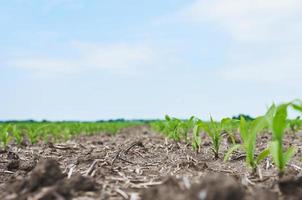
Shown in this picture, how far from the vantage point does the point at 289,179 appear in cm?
240

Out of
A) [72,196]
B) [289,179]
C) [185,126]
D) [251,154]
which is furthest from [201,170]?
[185,126]

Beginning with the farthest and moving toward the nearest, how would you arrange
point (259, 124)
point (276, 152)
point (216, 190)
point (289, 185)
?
point (259, 124)
point (276, 152)
point (289, 185)
point (216, 190)

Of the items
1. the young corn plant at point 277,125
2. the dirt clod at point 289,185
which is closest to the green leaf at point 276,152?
the young corn plant at point 277,125

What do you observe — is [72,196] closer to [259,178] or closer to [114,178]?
[114,178]

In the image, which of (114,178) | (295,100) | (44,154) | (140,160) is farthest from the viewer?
(44,154)

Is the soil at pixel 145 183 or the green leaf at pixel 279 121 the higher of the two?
the green leaf at pixel 279 121

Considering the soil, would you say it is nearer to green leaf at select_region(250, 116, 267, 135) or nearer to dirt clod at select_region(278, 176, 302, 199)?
dirt clod at select_region(278, 176, 302, 199)

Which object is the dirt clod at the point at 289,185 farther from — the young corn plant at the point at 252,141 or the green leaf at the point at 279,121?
the young corn plant at the point at 252,141

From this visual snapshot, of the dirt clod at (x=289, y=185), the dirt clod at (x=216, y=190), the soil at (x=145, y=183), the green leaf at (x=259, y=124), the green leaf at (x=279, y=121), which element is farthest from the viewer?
the green leaf at (x=259, y=124)

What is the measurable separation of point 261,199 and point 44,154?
390 cm

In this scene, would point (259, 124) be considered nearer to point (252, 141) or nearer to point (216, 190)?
point (252, 141)

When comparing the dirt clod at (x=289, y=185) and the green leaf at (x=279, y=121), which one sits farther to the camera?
the green leaf at (x=279, y=121)

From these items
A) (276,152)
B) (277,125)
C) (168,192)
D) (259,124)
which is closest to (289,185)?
(276,152)

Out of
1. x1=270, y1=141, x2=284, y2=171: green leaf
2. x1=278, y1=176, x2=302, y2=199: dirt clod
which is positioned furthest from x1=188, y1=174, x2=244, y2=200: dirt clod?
x1=270, y1=141, x2=284, y2=171: green leaf
